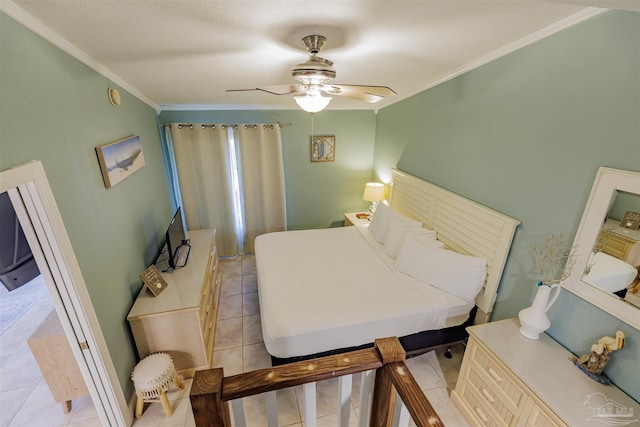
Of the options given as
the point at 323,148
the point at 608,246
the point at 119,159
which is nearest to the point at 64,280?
the point at 119,159

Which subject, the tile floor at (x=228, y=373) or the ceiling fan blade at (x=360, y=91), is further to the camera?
the tile floor at (x=228, y=373)

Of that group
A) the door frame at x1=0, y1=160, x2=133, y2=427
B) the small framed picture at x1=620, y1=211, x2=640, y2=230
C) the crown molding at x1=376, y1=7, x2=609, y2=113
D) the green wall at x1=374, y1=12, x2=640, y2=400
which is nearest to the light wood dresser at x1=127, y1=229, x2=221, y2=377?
the door frame at x1=0, y1=160, x2=133, y2=427

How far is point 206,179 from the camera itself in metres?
3.95

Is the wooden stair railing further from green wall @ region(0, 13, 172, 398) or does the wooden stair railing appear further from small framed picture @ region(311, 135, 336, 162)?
small framed picture @ region(311, 135, 336, 162)

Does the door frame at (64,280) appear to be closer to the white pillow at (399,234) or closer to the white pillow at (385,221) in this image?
the white pillow at (399,234)

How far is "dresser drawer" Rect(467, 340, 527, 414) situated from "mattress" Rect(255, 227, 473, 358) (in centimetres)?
37

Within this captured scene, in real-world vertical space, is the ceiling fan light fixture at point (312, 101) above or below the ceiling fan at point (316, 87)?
below

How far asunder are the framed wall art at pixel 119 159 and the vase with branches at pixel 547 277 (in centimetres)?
299

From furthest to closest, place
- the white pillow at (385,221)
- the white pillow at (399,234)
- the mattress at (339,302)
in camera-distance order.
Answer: the white pillow at (385,221)
the white pillow at (399,234)
the mattress at (339,302)

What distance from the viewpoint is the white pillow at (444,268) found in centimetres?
227

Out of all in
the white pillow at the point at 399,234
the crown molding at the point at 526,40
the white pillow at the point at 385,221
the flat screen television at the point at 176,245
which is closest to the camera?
the crown molding at the point at 526,40

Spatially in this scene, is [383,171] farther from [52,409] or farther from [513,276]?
[52,409]

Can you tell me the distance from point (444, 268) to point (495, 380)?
0.86 metres

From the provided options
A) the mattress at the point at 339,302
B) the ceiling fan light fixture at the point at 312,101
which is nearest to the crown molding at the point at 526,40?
the ceiling fan light fixture at the point at 312,101
